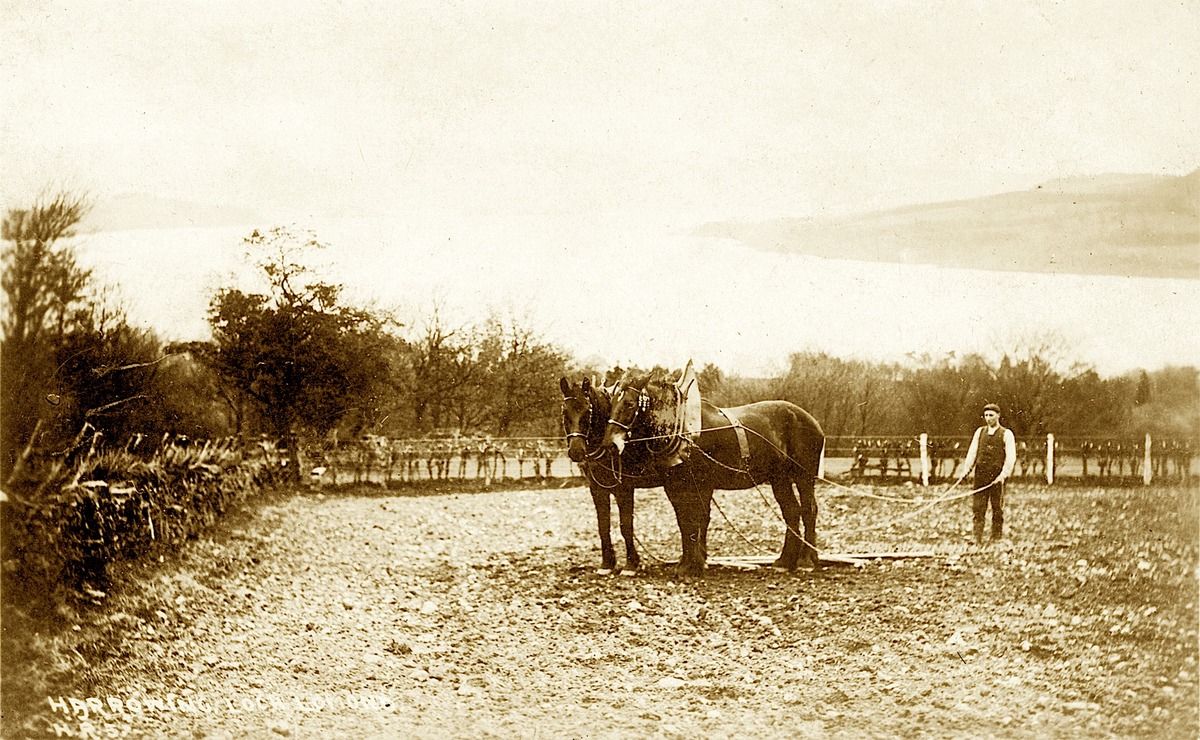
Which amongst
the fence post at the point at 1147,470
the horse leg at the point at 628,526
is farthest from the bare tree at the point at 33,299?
the fence post at the point at 1147,470

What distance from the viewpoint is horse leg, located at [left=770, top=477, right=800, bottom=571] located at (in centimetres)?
357

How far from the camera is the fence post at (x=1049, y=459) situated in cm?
338

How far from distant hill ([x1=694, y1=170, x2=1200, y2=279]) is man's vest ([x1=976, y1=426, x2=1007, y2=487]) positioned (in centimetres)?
66

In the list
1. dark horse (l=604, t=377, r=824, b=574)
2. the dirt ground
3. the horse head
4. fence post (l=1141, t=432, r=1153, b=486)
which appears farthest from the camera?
dark horse (l=604, t=377, r=824, b=574)

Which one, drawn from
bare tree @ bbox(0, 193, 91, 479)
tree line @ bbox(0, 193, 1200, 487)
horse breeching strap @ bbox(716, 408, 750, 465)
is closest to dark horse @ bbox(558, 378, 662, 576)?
tree line @ bbox(0, 193, 1200, 487)

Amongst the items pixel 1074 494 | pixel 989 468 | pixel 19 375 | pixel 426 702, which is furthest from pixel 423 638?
pixel 1074 494

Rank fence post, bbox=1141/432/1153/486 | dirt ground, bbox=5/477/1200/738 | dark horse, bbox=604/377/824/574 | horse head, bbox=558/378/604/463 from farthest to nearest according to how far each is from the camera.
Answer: dark horse, bbox=604/377/824/574, horse head, bbox=558/378/604/463, fence post, bbox=1141/432/1153/486, dirt ground, bbox=5/477/1200/738

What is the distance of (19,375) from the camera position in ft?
12.0

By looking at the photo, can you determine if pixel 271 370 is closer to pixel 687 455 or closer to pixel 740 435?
pixel 687 455

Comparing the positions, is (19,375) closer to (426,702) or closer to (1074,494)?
(426,702)

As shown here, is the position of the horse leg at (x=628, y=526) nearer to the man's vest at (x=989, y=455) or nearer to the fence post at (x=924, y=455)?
the fence post at (x=924, y=455)

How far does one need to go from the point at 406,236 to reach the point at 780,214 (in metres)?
1.55

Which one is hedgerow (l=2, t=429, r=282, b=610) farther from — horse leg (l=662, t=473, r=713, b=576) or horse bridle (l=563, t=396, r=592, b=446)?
horse leg (l=662, t=473, r=713, b=576)

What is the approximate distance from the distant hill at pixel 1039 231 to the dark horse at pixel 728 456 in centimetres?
69
